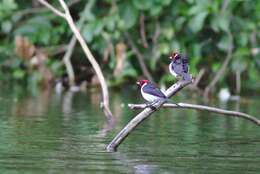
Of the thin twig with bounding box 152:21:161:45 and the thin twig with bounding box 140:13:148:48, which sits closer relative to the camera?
the thin twig with bounding box 152:21:161:45

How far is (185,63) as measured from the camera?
10289 mm

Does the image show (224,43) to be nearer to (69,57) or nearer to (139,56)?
(139,56)

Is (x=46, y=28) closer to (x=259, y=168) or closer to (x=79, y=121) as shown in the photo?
(x=79, y=121)

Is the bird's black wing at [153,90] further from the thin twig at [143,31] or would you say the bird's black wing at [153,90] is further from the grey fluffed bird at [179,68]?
the thin twig at [143,31]

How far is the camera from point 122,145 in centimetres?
1059

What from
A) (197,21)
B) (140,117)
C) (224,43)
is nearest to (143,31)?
(224,43)

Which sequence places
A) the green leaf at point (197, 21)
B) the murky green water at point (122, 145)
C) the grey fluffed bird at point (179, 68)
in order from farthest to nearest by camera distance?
the green leaf at point (197, 21) → the grey fluffed bird at point (179, 68) → the murky green water at point (122, 145)

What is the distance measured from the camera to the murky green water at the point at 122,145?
A: 29.2 ft

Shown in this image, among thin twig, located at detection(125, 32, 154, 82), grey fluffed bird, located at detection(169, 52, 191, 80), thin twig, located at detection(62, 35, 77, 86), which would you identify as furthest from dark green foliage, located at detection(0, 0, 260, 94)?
grey fluffed bird, located at detection(169, 52, 191, 80)

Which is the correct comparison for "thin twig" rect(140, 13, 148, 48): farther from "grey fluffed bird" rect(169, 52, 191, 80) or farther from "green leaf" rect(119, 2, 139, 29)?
"grey fluffed bird" rect(169, 52, 191, 80)

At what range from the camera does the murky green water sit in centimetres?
891

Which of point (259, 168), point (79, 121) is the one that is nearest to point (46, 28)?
point (79, 121)

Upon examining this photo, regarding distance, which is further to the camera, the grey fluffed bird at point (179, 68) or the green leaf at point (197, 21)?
the green leaf at point (197, 21)

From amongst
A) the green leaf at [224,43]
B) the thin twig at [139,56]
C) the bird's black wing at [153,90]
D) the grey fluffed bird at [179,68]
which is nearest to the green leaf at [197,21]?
the green leaf at [224,43]
